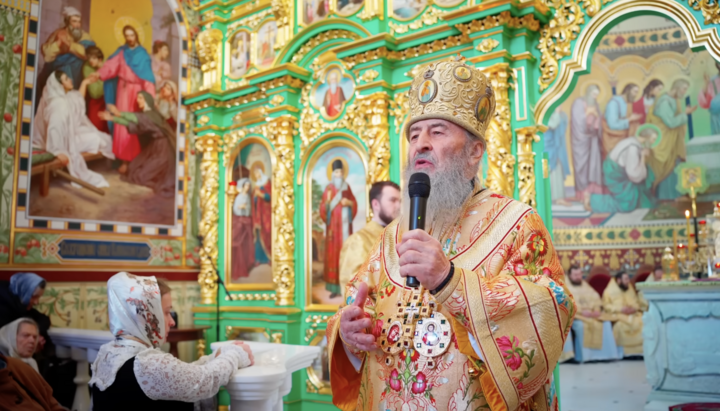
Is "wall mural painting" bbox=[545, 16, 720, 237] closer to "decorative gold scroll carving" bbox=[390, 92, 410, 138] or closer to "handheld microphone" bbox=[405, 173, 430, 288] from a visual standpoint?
"decorative gold scroll carving" bbox=[390, 92, 410, 138]

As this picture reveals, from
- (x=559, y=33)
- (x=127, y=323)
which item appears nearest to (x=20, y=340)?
(x=127, y=323)

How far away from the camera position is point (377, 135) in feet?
18.6

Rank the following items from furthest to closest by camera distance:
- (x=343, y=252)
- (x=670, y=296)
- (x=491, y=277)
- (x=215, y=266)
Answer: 1. (x=215, y=266)
2. (x=670, y=296)
3. (x=343, y=252)
4. (x=491, y=277)

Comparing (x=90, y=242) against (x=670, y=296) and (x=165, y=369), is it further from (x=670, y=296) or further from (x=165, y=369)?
(x=670, y=296)

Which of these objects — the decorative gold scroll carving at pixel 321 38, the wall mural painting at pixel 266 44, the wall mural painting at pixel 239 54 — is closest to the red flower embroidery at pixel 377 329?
the decorative gold scroll carving at pixel 321 38

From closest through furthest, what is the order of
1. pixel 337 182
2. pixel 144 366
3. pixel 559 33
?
pixel 144 366
pixel 559 33
pixel 337 182

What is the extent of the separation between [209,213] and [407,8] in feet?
11.1

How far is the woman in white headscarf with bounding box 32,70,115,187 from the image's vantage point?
6020 millimetres

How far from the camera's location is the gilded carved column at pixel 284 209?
6.35 m

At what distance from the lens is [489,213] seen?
77.2 inches

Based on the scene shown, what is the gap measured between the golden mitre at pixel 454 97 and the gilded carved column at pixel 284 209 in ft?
14.5

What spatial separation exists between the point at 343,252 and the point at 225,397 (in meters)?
2.79

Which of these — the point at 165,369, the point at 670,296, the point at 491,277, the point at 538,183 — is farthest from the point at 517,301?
the point at 670,296

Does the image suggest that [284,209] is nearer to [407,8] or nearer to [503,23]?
[407,8]
